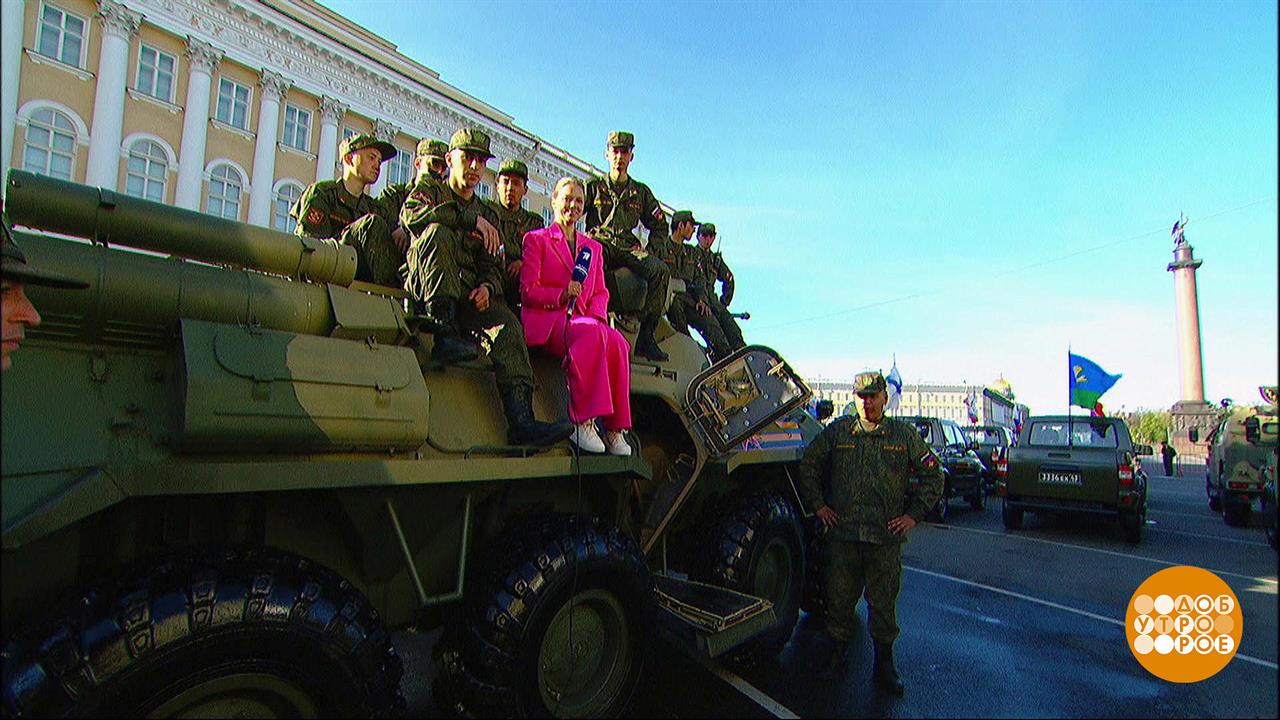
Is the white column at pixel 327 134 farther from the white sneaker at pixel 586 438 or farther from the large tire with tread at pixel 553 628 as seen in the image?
the large tire with tread at pixel 553 628

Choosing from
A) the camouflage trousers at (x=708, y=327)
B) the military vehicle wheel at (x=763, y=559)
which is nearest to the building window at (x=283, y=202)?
the camouflage trousers at (x=708, y=327)

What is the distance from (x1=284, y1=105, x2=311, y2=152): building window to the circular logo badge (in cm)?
2252

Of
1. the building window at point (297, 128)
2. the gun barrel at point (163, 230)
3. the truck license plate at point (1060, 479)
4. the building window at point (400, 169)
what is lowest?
the truck license plate at point (1060, 479)

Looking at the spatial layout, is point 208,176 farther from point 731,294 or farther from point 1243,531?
point 1243,531

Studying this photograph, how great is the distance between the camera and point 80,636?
1.70m

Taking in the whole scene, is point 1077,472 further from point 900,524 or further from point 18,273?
point 18,273

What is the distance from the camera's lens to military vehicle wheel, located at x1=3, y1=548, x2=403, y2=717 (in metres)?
1.66

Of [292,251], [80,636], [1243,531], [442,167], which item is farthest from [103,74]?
[1243,531]

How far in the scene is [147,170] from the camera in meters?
17.2

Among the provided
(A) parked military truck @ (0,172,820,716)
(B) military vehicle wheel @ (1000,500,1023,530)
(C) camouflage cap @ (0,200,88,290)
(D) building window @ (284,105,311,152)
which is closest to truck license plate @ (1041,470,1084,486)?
(B) military vehicle wheel @ (1000,500,1023,530)

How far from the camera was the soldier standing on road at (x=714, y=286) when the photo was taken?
588 cm

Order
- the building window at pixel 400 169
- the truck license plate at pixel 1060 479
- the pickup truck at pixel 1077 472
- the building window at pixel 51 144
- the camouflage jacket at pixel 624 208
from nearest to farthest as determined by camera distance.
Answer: the camouflage jacket at pixel 624 208 < the pickup truck at pixel 1077 472 < the truck license plate at pixel 1060 479 < the building window at pixel 51 144 < the building window at pixel 400 169

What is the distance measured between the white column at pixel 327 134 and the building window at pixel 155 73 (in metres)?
3.79

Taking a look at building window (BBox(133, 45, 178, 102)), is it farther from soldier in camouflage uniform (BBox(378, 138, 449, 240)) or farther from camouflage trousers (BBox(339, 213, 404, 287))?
camouflage trousers (BBox(339, 213, 404, 287))
